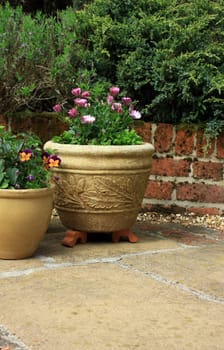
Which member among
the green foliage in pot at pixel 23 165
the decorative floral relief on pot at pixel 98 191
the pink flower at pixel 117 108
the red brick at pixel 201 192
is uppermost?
the pink flower at pixel 117 108

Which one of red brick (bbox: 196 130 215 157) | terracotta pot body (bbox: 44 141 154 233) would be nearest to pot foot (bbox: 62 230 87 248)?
terracotta pot body (bbox: 44 141 154 233)

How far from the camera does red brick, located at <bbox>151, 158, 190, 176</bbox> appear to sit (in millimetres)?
4379

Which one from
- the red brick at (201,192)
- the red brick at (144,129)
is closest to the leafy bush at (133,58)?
the red brick at (144,129)

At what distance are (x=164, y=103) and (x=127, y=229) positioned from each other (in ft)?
3.77

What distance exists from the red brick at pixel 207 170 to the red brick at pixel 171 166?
0.06m

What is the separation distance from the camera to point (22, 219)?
3.08 meters

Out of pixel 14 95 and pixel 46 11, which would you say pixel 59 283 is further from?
pixel 46 11

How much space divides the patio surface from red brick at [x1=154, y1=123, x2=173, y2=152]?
81cm

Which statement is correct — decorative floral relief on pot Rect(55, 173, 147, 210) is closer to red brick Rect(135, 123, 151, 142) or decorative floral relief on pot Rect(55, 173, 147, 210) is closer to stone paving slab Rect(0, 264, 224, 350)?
stone paving slab Rect(0, 264, 224, 350)

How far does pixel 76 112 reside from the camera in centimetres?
357

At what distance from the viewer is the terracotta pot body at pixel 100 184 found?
3393 mm

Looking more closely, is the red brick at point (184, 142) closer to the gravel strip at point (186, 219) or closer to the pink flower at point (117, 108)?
the gravel strip at point (186, 219)

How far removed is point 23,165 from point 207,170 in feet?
5.20

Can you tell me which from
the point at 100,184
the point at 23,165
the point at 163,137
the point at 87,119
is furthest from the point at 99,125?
the point at 163,137
